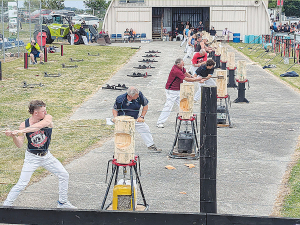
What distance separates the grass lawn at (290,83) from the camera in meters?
7.53

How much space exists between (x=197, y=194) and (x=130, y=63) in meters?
19.9

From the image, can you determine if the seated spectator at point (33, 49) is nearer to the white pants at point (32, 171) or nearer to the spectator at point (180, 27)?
the white pants at point (32, 171)

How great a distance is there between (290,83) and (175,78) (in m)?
9.34

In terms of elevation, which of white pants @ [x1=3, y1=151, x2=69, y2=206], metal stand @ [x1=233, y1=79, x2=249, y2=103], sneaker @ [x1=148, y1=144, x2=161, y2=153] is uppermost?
metal stand @ [x1=233, y1=79, x2=249, y2=103]

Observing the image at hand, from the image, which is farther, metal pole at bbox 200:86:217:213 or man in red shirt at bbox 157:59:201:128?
man in red shirt at bbox 157:59:201:128

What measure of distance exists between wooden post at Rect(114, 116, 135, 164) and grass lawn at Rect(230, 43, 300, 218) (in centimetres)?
251

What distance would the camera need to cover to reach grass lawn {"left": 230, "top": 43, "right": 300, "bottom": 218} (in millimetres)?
7532

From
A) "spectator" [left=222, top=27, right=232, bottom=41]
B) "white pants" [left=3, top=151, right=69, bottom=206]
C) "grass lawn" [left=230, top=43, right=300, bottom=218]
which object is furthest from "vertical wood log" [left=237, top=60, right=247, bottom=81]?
"spectator" [left=222, top=27, right=232, bottom=41]

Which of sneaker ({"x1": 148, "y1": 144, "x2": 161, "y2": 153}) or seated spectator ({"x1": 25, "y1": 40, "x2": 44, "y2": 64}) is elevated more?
seated spectator ({"x1": 25, "y1": 40, "x2": 44, "y2": 64})

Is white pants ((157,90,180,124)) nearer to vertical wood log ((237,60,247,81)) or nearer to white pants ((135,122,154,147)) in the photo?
white pants ((135,122,154,147))

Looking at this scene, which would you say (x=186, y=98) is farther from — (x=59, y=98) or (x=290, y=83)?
(x=290, y=83)

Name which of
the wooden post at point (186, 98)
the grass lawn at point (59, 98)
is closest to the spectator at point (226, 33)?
the grass lawn at point (59, 98)

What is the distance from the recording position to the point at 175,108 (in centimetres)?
1567

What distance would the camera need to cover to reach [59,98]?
17125mm
